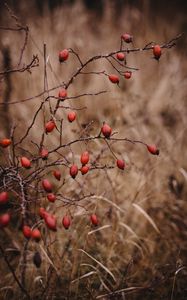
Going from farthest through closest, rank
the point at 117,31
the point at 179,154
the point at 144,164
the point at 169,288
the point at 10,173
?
the point at 117,31, the point at 179,154, the point at 144,164, the point at 169,288, the point at 10,173

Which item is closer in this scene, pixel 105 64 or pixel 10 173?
pixel 10 173

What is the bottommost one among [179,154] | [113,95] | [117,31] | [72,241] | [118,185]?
[72,241]

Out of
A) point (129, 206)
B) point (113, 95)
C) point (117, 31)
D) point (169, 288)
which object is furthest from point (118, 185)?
point (117, 31)

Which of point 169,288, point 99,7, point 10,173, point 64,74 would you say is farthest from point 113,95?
point 99,7

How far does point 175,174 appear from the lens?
2391 mm

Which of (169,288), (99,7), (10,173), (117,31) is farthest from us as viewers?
(99,7)

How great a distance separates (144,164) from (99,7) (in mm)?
3291

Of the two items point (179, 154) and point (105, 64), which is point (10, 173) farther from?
point (105, 64)

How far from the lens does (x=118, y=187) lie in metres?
2.07

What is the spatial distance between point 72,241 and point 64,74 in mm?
1526

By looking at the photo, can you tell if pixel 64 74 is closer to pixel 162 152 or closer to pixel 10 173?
pixel 162 152

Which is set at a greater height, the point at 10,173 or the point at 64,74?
the point at 64,74

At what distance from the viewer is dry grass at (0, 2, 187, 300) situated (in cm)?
164

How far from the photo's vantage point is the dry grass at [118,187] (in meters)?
1.64
